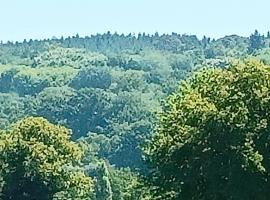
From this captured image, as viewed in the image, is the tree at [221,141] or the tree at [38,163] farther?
the tree at [38,163]

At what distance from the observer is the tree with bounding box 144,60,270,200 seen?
35406 millimetres

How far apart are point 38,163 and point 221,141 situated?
18.5 m

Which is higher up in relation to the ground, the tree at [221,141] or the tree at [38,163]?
the tree at [221,141]

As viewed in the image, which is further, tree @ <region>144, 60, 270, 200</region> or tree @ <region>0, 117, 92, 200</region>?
tree @ <region>0, 117, 92, 200</region>

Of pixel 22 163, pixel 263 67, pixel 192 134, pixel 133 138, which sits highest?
pixel 263 67

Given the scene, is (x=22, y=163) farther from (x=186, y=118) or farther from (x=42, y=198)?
(x=186, y=118)

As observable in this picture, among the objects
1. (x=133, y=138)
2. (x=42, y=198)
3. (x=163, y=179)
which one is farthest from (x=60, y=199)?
(x=133, y=138)

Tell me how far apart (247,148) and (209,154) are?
1.85 metres

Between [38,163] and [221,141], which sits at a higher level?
[221,141]

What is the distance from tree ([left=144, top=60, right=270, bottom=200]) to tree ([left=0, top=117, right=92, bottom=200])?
13.9 meters

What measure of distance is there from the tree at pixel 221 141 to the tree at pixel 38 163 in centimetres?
1393

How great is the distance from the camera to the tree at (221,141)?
35406mm

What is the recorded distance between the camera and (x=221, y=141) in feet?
120

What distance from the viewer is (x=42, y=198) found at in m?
52.4
